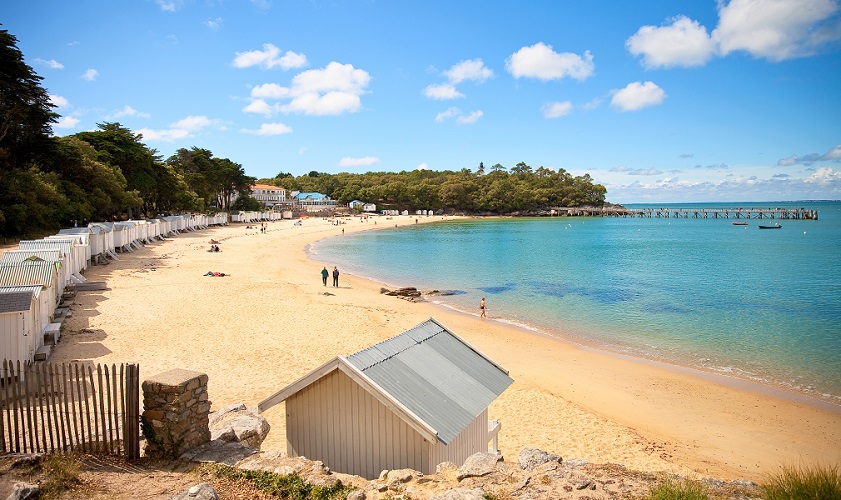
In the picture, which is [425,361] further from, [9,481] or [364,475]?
[9,481]

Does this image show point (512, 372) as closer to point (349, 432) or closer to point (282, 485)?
point (349, 432)

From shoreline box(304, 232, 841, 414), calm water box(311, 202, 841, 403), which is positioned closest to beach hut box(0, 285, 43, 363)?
shoreline box(304, 232, 841, 414)

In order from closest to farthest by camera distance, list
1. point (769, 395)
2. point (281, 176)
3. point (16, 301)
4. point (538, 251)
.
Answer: point (16, 301), point (769, 395), point (538, 251), point (281, 176)

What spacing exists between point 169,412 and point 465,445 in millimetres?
4276

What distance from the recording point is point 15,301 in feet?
37.5

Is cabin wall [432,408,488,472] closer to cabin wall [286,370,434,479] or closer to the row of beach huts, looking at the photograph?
cabin wall [286,370,434,479]

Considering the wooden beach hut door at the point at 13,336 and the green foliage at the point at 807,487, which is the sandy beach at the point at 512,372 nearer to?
the wooden beach hut door at the point at 13,336

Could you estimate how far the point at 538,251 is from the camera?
58.4 meters

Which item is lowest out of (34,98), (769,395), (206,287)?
(769,395)

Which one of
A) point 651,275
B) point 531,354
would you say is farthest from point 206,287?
point 651,275

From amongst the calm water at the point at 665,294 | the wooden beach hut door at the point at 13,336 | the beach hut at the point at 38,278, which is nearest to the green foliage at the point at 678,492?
the wooden beach hut door at the point at 13,336

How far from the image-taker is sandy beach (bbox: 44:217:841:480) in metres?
11.1

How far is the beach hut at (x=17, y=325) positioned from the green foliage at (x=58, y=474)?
19.2 ft

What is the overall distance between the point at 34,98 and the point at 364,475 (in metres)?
43.0
